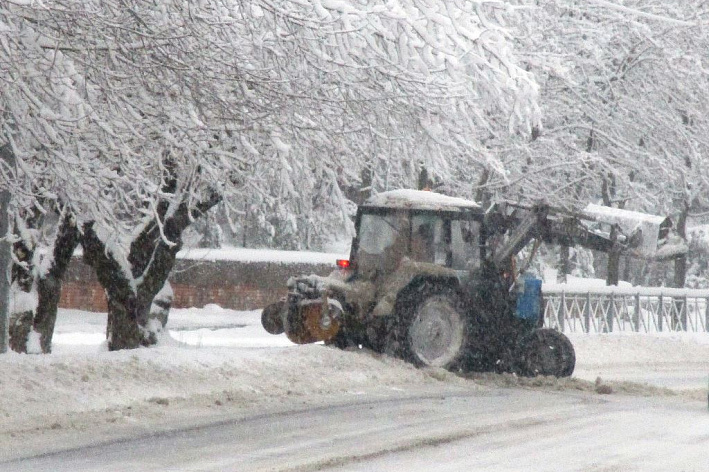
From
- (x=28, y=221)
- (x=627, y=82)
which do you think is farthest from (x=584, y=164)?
(x=28, y=221)

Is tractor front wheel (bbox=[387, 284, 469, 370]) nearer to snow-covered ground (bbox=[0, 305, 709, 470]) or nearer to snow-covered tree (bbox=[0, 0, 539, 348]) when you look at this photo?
snow-covered ground (bbox=[0, 305, 709, 470])

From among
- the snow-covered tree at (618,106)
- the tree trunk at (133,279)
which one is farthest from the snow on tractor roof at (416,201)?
the snow-covered tree at (618,106)

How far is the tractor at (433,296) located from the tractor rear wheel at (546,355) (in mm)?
12

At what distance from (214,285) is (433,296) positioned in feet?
61.3

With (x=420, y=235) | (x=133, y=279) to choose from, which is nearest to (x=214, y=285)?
(x=133, y=279)

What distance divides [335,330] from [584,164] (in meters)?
11.0

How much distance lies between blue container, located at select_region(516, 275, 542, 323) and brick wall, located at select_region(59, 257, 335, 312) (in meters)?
18.0

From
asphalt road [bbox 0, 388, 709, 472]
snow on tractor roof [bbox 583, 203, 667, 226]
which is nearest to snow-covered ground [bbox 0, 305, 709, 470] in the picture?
asphalt road [bbox 0, 388, 709, 472]

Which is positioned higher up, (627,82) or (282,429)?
(627,82)

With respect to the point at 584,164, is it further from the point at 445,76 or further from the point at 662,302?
the point at 445,76

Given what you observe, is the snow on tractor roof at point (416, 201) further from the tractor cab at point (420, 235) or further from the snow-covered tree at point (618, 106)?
the snow-covered tree at point (618, 106)

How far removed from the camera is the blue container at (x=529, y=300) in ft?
50.5

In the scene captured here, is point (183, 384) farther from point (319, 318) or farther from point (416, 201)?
point (416, 201)

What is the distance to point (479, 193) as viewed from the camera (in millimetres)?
24312
